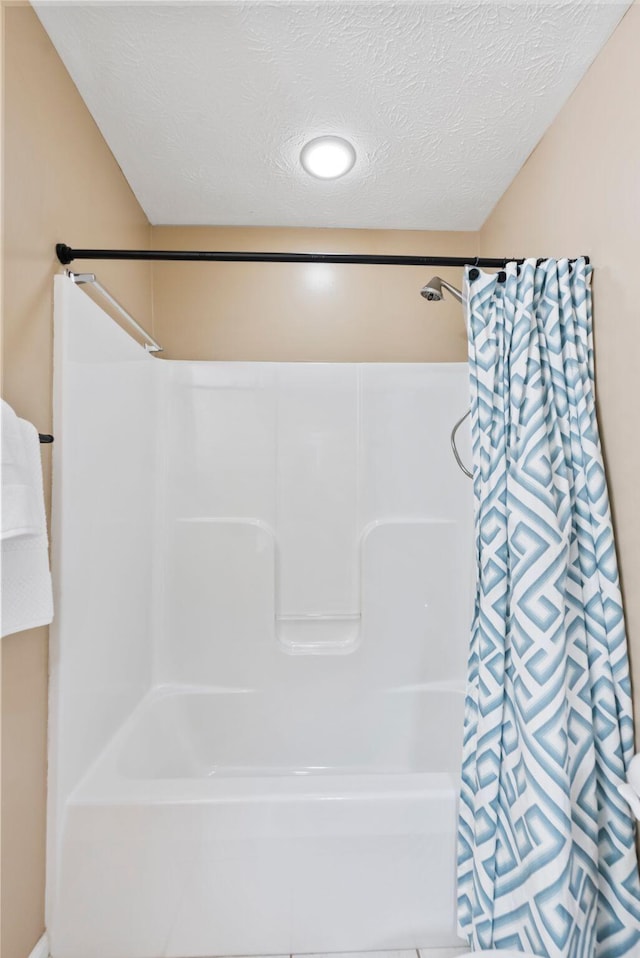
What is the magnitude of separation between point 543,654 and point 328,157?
5.66ft

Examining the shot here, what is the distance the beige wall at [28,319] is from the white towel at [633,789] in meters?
1.28

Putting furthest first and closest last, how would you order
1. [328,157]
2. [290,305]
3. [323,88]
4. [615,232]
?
[290,305] < [328,157] < [323,88] < [615,232]

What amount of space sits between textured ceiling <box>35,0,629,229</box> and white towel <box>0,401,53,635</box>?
108 cm

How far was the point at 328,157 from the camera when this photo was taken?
6.53ft

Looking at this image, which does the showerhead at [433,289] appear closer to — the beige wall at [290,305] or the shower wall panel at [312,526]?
the shower wall panel at [312,526]

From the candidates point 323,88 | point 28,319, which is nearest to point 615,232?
point 323,88

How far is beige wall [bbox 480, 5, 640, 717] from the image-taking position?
135 cm

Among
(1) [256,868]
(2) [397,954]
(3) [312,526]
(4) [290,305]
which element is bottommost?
(2) [397,954]

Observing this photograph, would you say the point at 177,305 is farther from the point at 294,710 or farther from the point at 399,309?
the point at 294,710

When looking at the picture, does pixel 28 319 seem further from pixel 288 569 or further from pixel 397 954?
pixel 397 954

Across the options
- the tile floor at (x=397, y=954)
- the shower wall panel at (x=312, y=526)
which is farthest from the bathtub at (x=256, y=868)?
the shower wall panel at (x=312, y=526)

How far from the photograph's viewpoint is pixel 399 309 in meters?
2.59

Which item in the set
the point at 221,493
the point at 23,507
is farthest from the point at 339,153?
the point at 23,507

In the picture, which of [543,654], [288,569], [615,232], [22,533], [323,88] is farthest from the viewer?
[288,569]
